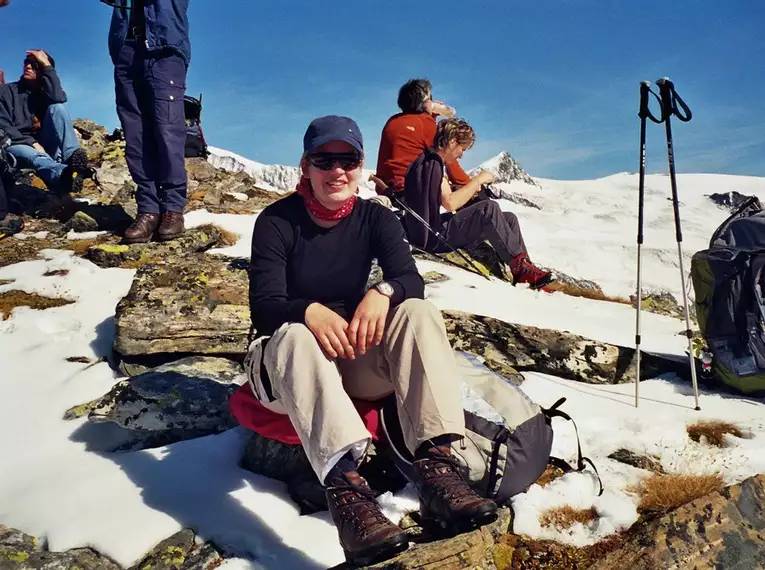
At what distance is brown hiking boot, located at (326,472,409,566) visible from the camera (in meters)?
2.35

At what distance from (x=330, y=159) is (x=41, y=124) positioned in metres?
10.8

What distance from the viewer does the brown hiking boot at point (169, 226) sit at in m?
7.76

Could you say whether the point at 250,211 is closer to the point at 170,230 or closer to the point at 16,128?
the point at 170,230

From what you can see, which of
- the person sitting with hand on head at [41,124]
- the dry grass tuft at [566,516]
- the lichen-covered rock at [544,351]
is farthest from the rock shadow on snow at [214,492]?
the person sitting with hand on head at [41,124]

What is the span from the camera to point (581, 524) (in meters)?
3.10

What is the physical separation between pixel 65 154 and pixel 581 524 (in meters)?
12.1

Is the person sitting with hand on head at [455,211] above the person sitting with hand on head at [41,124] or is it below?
below

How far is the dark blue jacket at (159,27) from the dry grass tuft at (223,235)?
2692 mm

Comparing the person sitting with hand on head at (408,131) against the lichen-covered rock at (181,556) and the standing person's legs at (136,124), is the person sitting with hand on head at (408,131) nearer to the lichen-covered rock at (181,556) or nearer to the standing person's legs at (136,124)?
the standing person's legs at (136,124)

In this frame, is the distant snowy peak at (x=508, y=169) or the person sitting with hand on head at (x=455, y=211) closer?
the person sitting with hand on head at (x=455, y=211)

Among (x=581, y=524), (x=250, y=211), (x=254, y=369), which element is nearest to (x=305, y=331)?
Result: (x=254, y=369)

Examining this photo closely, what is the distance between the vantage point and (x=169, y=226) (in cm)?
779

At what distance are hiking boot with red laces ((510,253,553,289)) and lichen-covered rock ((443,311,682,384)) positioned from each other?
3.47 m

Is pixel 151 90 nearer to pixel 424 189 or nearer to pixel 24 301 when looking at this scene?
pixel 24 301
